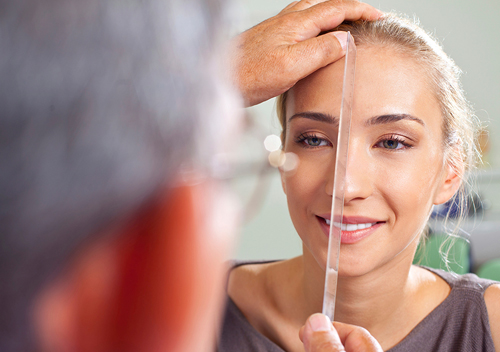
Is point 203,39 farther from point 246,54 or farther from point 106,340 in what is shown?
point 246,54

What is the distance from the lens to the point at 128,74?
14 cm

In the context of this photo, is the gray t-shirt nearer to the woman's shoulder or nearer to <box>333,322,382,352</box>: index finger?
the woman's shoulder

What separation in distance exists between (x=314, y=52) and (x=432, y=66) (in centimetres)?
34

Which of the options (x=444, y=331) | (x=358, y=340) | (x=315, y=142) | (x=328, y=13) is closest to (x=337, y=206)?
(x=358, y=340)

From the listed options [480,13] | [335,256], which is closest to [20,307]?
→ [335,256]

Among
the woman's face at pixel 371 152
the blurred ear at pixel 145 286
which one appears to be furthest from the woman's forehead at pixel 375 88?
the blurred ear at pixel 145 286

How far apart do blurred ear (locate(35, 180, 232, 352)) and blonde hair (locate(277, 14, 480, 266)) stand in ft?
2.30

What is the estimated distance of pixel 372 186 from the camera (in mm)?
874

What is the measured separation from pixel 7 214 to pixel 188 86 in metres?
0.07

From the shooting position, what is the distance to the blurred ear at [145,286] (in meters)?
0.15

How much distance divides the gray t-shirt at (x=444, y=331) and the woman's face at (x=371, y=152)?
225 mm

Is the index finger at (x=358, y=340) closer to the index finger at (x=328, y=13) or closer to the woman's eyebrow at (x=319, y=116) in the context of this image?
the woman's eyebrow at (x=319, y=116)

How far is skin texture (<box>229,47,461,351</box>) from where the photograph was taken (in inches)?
32.7

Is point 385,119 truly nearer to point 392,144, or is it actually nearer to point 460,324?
point 392,144
